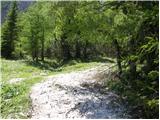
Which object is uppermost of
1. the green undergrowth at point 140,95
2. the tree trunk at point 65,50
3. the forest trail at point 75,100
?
the green undergrowth at point 140,95

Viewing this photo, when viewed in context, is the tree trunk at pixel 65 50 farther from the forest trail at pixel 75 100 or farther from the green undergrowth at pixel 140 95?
the green undergrowth at pixel 140 95

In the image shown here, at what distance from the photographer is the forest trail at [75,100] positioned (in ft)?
57.6

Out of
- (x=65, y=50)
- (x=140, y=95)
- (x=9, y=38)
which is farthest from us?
→ (x=9, y=38)

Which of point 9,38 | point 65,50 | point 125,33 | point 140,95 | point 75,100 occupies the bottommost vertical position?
point 65,50

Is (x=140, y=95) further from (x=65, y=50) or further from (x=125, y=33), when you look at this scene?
(x=65, y=50)

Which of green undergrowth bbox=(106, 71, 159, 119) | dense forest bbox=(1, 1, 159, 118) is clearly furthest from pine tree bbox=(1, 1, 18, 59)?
green undergrowth bbox=(106, 71, 159, 119)

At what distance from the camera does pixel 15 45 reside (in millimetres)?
65688

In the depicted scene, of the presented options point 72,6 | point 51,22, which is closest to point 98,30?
point 72,6

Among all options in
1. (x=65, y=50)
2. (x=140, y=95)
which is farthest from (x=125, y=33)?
(x=65, y=50)

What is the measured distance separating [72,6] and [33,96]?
575 cm

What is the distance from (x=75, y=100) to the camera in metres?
19.3

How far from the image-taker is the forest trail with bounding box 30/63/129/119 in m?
17.6

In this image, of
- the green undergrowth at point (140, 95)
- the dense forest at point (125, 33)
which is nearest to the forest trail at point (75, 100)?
the green undergrowth at point (140, 95)

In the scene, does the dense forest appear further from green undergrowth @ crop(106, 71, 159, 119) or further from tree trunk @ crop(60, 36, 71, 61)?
tree trunk @ crop(60, 36, 71, 61)
